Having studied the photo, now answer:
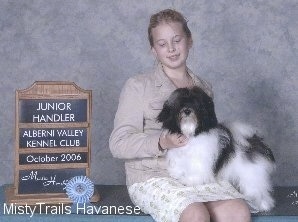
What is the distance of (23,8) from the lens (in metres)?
3.75

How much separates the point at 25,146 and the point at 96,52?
1.20 meters

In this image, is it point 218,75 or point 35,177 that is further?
point 218,75

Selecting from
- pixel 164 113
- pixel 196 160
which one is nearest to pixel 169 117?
pixel 164 113

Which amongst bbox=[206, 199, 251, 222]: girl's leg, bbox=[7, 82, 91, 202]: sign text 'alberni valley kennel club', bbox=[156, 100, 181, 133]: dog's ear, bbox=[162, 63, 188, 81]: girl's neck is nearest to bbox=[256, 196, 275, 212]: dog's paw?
bbox=[206, 199, 251, 222]: girl's leg

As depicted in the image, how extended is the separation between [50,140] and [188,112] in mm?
704

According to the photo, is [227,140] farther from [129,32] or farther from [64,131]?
[129,32]

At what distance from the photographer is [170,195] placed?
244 cm

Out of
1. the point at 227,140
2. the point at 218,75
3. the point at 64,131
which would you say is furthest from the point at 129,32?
the point at 227,140

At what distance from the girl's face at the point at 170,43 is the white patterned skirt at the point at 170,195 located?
0.53 meters

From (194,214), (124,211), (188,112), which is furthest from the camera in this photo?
(124,211)

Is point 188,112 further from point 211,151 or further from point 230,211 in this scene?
point 230,211

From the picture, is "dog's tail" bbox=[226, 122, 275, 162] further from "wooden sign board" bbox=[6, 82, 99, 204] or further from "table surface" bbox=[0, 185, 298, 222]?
"wooden sign board" bbox=[6, 82, 99, 204]
